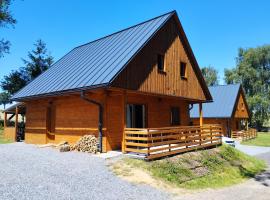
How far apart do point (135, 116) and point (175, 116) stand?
4.81 meters

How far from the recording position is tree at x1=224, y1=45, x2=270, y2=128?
172 ft

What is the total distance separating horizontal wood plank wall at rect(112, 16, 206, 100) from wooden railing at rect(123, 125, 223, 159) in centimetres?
250

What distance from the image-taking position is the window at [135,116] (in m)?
16.0

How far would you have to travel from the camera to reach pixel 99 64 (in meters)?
15.1

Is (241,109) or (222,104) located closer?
(222,104)

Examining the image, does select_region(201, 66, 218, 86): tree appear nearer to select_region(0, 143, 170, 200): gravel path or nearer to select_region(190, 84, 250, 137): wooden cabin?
select_region(190, 84, 250, 137): wooden cabin

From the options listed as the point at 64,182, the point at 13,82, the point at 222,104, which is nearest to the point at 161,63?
the point at 64,182

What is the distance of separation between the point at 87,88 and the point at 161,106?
21.3 ft

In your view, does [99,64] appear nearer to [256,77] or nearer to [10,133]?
[10,133]

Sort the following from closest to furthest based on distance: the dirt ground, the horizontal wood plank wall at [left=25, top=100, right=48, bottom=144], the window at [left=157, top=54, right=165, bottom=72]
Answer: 1. the dirt ground
2. the window at [left=157, top=54, right=165, bottom=72]
3. the horizontal wood plank wall at [left=25, top=100, right=48, bottom=144]

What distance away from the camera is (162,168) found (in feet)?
38.2

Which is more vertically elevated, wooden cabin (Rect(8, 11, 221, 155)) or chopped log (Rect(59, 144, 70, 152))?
wooden cabin (Rect(8, 11, 221, 155))

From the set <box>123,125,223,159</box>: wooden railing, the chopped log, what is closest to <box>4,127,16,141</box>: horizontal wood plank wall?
the chopped log

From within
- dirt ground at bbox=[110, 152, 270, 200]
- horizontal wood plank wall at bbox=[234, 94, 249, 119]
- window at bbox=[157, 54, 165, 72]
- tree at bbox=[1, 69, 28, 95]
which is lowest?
dirt ground at bbox=[110, 152, 270, 200]
